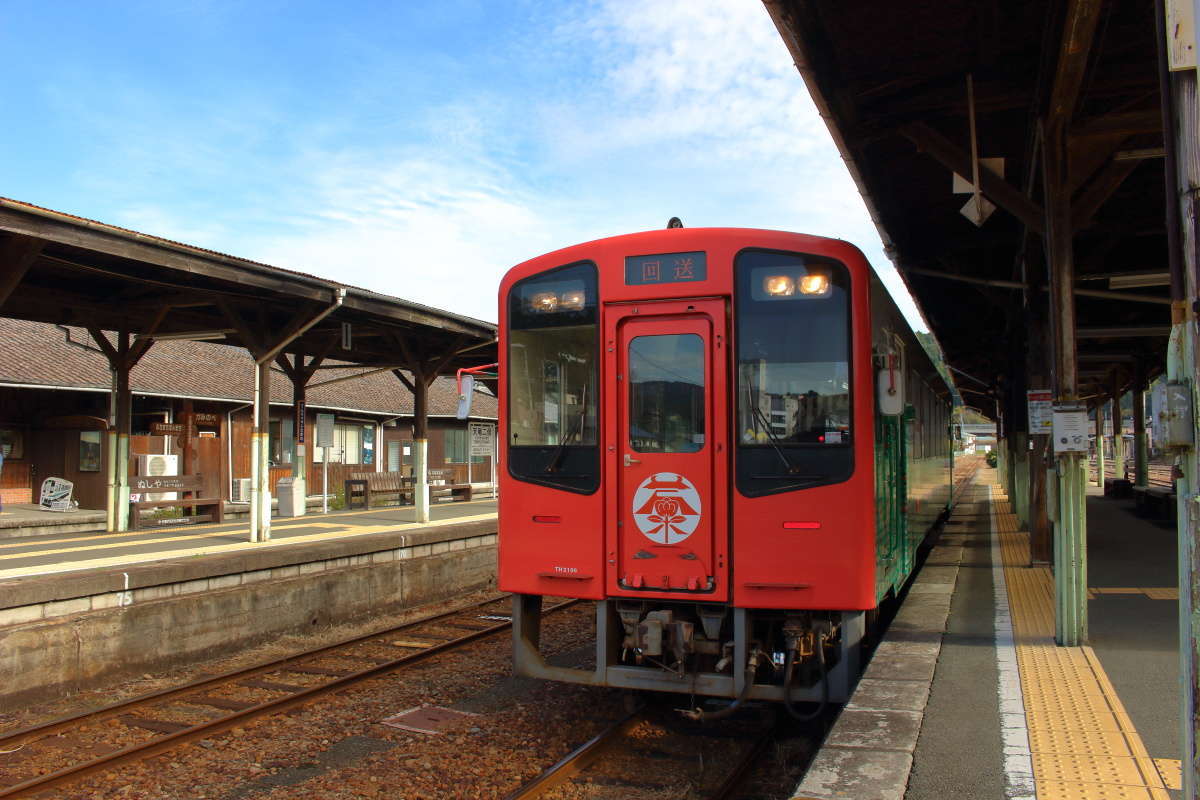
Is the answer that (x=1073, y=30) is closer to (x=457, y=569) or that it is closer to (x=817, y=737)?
(x=817, y=737)

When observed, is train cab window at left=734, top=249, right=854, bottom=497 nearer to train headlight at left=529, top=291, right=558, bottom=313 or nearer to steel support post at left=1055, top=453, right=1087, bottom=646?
train headlight at left=529, top=291, right=558, bottom=313

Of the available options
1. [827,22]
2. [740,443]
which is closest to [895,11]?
[827,22]

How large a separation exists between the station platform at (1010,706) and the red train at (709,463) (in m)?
0.63

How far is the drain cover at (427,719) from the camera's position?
6.12 meters

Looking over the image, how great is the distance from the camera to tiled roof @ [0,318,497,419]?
60.5 feet

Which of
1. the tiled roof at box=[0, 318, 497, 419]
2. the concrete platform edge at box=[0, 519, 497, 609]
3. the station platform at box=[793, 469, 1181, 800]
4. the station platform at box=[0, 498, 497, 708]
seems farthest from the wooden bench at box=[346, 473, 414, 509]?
the station platform at box=[793, 469, 1181, 800]

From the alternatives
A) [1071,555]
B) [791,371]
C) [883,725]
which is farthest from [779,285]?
[1071,555]

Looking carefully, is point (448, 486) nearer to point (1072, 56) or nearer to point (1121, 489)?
point (1121, 489)

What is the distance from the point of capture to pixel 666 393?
16.9 feet

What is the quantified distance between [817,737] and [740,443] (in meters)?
2.08

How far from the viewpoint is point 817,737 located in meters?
5.71

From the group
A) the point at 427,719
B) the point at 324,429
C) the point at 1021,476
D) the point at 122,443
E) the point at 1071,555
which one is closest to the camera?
the point at 1071,555

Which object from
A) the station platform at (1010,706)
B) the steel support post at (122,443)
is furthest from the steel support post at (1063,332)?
the steel support post at (122,443)

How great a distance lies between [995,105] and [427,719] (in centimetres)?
633
